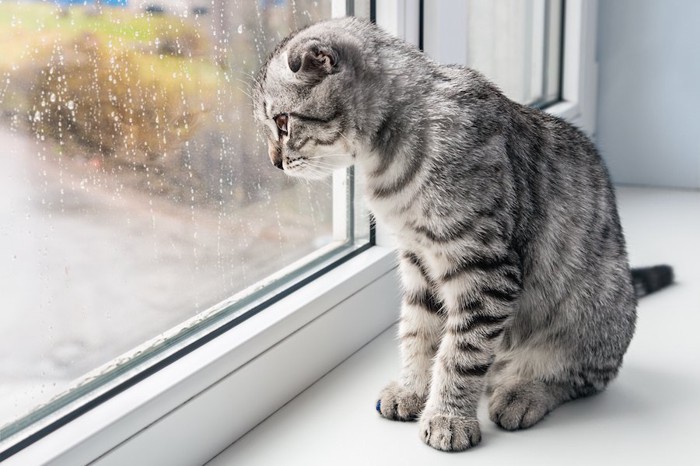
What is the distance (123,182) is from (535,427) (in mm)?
639

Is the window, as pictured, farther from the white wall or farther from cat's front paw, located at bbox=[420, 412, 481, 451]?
cat's front paw, located at bbox=[420, 412, 481, 451]

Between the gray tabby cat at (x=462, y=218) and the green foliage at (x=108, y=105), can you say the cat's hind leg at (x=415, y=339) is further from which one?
the green foliage at (x=108, y=105)

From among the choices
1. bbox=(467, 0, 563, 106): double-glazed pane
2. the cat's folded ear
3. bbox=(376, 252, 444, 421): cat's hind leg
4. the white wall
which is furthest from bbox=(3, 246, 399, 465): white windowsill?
the white wall

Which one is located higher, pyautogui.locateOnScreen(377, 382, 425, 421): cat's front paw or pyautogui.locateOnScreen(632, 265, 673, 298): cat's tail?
pyautogui.locateOnScreen(632, 265, 673, 298): cat's tail

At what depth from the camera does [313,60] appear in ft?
3.71

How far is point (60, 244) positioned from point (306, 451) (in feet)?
1.36

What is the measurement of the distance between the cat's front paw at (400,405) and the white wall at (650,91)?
4.76 ft

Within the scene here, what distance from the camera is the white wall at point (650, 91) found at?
2.33m

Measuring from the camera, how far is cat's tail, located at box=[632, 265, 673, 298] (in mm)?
1680

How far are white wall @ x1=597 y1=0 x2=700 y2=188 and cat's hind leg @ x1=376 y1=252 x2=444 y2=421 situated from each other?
4.46 ft

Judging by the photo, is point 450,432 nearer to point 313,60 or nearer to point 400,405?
point 400,405

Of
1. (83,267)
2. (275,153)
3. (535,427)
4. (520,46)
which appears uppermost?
(520,46)

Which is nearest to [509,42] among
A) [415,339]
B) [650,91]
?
[650,91]

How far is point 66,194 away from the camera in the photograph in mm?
989
